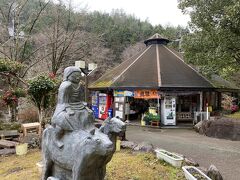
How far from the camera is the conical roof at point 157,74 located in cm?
1639

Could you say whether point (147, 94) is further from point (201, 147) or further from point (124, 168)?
point (124, 168)

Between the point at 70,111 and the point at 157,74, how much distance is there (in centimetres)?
1332

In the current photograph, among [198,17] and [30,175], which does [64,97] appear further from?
[198,17]

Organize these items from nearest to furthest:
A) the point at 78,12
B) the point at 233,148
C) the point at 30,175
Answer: the point at 30,175
the point at 233,148
the point at 78,12

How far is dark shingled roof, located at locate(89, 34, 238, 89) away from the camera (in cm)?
1638

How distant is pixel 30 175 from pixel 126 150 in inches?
138

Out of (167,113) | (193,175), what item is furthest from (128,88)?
(193,175)

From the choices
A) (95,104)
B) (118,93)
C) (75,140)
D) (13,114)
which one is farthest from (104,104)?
(75,140)

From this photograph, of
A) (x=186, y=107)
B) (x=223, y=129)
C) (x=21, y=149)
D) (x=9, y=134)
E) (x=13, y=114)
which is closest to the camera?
(x=21, y=149)

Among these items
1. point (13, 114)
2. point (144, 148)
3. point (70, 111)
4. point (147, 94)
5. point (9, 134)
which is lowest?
point (144, 148)

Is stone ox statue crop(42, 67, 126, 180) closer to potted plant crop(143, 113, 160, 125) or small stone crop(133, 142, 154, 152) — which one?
small stone crop(133, 142, 154, 152)

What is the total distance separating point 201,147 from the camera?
412 inches

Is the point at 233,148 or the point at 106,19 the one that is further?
the point at 106,19

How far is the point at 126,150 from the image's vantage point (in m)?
8.87
